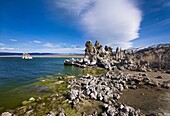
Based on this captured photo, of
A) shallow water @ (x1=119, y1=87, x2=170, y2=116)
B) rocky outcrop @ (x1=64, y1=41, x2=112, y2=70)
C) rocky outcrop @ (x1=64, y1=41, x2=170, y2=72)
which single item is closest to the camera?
shallow water @ (x1=119, y1=87, x2=170, y2=116)

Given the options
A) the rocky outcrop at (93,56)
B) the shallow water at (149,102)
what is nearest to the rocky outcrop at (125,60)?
the rocky outcrop at (93,56)

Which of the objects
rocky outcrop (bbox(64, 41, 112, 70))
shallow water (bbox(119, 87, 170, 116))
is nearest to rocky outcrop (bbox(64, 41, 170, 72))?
rocky outcrop (bbox(64, 41, 112, 70))

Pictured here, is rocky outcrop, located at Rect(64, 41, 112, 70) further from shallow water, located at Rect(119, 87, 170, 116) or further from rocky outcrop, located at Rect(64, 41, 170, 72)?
shallow water, located at Rect(119, 87, 170, 116)

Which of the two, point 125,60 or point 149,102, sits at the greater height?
point 125,60

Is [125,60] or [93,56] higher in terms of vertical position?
[93,56]

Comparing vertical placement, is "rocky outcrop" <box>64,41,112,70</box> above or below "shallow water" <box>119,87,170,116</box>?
above

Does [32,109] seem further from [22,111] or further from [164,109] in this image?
[164,109]

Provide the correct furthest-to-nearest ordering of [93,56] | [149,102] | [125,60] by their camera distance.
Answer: [93,56] → [125,60] → [149,102]

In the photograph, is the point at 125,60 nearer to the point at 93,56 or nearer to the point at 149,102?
the point at 93,56

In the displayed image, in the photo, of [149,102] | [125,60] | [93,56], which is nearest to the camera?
[149,102]

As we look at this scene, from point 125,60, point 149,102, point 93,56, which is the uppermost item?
point 93,56

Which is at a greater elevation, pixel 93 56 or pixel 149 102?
pixel 93 56

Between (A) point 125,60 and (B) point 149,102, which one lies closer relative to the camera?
(B) point 149,102

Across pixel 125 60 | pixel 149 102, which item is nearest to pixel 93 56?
pixel 125 60
